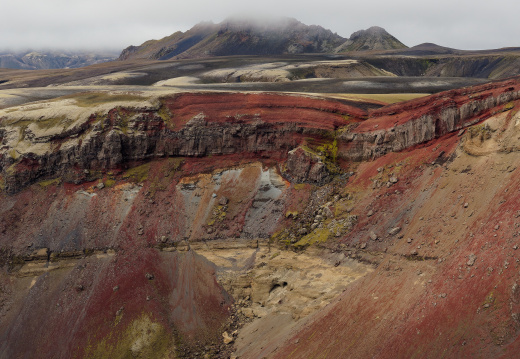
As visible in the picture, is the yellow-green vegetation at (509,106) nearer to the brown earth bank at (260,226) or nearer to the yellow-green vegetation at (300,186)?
the brown earth bank at (260,226)

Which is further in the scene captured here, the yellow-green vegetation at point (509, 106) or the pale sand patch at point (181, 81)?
the pale sand patch at point (181, 81)

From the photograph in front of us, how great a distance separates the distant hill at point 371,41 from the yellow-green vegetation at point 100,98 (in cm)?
13762

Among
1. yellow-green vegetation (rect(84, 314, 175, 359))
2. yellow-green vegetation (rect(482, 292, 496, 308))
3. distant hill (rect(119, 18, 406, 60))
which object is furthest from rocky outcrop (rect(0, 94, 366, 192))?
distant hill (rect(119, 18, 406, 60))

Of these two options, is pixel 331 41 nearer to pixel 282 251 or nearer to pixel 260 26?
pixel 260 26

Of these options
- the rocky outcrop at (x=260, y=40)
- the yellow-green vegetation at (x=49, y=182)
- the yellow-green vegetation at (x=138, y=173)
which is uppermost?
the rocky outcrop at (x=260, y=40)

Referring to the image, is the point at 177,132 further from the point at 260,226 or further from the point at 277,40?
the point at 277,40

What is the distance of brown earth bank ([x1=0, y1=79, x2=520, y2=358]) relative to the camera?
21.4 meters

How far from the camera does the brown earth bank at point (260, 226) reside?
21.4 metres

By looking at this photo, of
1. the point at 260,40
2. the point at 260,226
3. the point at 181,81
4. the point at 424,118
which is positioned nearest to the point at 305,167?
the point at 260,226

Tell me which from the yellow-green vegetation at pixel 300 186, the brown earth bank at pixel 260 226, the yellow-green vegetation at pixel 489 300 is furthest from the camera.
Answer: the yellow-green vegetation at pixel 300 186

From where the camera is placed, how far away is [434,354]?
58.7 feet

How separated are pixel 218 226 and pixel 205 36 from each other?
176 meters

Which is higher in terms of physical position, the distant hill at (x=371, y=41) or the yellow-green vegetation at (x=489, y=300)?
the distant hill at (x=371, y=41)


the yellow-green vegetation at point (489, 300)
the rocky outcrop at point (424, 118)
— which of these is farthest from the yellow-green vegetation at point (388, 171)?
the yellow-green vegetation at point (489, 300)
